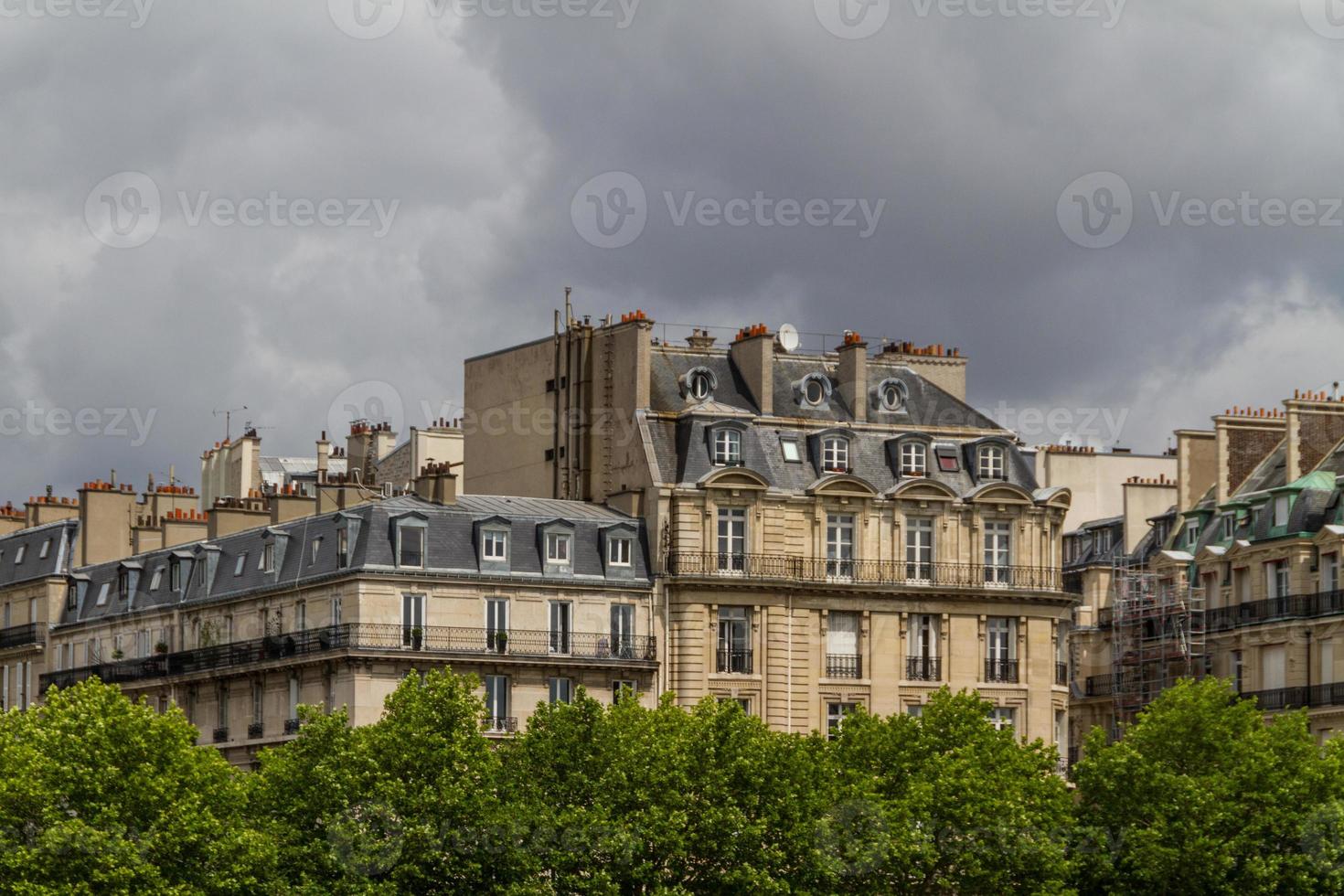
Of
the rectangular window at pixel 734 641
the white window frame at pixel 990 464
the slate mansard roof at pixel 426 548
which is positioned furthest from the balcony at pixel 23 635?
the white window frame at pixel 990 464

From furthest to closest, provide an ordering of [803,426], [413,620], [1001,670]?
[803,426]
[1001,670]
[413,620]

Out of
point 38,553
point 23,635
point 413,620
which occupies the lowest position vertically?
point 413,620

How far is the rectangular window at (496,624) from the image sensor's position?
8675 cm

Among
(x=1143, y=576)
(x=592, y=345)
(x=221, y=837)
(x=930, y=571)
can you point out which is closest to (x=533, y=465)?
(x=592, y=345)

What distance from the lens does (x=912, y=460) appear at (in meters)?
92.6

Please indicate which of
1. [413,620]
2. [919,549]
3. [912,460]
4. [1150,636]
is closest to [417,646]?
[413,620]

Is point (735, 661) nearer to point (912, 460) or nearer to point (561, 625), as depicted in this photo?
point (561, 625)

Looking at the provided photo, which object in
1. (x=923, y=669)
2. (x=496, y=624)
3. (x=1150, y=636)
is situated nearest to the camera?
(x=496, y=624)

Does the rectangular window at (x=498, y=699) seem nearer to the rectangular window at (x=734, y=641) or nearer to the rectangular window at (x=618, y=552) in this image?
the rectangular window at (x=618, y=552)

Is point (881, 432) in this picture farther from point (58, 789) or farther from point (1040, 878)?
point (58, 789)

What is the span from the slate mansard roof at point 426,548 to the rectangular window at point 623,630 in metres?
0.63

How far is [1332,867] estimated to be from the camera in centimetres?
7694

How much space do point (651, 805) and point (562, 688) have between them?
1212 cm

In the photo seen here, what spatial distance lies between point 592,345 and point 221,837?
24388 mm
